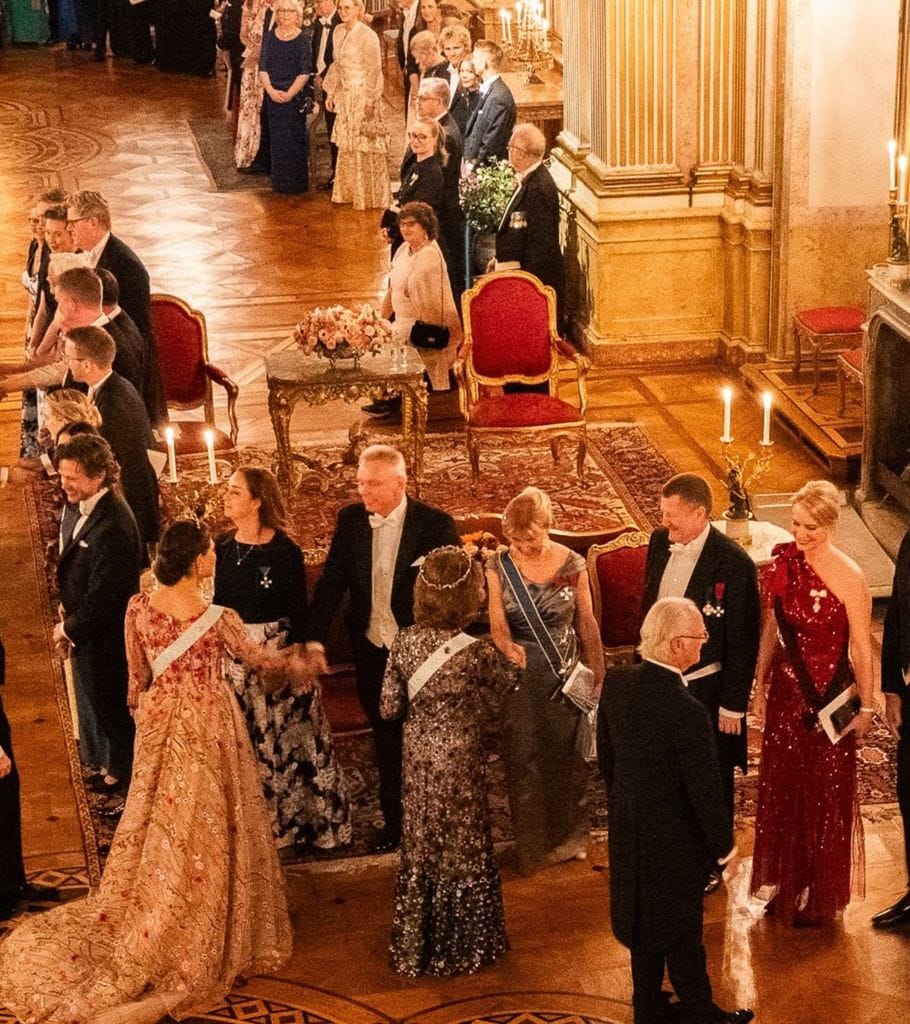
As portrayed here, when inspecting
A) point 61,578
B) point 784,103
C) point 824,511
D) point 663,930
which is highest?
point 784,103

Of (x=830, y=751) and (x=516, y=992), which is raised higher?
(x=830, y=751)

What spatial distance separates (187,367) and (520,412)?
62.3 inches

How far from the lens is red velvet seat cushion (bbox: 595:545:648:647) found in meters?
6.48

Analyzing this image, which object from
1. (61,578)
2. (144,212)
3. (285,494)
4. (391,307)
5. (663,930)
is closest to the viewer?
(663,930)

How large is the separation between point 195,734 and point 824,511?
75.3 inches

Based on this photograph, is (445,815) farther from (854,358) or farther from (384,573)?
(854,358)

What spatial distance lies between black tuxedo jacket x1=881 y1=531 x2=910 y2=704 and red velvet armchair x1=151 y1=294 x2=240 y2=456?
156 inches

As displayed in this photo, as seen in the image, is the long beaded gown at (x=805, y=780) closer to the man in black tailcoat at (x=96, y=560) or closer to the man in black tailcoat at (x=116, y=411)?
the man in black tailcoat at (x=96, y=560)

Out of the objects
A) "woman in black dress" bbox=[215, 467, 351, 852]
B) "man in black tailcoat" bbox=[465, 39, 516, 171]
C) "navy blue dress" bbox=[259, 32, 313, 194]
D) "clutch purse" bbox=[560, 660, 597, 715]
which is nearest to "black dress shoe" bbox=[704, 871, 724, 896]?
"clutch purse" bbox=[560, 660, 597, 715]

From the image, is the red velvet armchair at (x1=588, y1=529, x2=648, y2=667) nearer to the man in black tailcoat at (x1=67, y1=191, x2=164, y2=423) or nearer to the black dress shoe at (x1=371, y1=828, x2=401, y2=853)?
the black dress shoe at (x1=371, y1=828, x2=401, y2=853)

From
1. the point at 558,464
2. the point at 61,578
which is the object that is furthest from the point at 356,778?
the point at 558,464

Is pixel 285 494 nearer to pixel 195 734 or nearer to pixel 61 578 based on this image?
pixel 61 578

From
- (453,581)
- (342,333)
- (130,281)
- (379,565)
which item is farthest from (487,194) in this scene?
(453,581)

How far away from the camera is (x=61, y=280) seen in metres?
7.57
